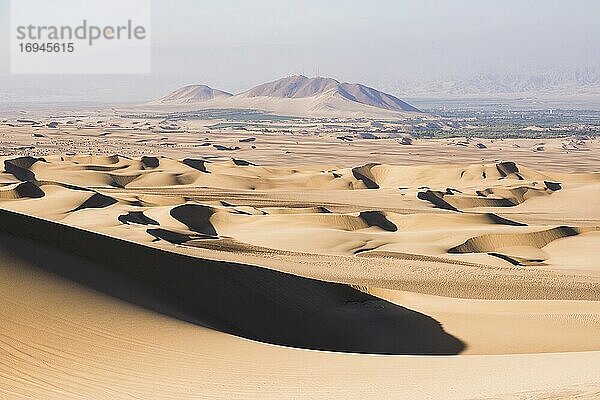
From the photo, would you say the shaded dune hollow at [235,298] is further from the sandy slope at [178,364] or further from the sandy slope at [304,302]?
the sandy slope at [178,364]

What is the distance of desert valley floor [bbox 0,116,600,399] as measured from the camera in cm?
877

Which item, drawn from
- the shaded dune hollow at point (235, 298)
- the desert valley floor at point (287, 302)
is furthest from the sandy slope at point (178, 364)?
the shaded dune hollow at point (235, 298)

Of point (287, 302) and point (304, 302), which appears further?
point (304, 302)

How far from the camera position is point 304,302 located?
15.6 meters

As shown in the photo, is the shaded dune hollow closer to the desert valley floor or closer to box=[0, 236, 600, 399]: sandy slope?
the desert valley floor

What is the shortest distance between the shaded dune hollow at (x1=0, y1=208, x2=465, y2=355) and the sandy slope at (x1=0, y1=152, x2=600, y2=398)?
0.15ft

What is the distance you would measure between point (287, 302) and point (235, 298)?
1.21m


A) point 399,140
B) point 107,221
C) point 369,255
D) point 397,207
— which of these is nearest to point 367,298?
point 369,255

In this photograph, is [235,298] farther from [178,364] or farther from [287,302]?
[178,364]

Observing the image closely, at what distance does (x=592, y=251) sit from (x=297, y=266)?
459 inches

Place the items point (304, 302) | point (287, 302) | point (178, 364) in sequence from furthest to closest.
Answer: point (304, 302) → point (287, 302) → point (178, 364)

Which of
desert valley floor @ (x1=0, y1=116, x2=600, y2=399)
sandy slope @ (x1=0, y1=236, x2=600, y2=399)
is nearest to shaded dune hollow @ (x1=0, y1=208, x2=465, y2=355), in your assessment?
desert valley floor @ (x1=0, y1=116, x2=600, y2=399)

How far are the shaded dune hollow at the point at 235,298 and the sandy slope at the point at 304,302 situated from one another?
5 centimetres

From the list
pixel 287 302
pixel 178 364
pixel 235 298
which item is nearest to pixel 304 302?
pixel 287 302
